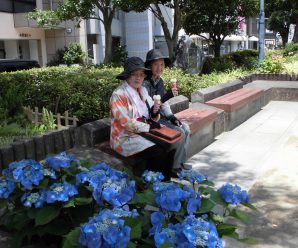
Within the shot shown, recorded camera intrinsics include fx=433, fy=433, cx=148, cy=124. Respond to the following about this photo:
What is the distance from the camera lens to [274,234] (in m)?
3.78

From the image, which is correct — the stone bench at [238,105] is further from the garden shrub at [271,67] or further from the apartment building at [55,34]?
the apartment building at [55,34]

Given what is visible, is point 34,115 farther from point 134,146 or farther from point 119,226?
point 119,226

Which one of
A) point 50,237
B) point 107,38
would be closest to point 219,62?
point 107,38

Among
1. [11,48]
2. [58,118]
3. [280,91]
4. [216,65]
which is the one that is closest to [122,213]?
[58,118]

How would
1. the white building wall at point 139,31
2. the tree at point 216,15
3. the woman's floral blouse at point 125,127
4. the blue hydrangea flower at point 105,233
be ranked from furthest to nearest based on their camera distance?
the white building wall at point 139,31
the tree at point 216,15
the woman's floral blouse at point 125,127
the blue hydrangea flower at point 105,233

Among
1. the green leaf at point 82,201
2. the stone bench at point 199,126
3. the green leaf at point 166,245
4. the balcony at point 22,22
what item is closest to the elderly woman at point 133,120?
the stone bench at point 199,126

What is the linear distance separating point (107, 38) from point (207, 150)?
13177mm

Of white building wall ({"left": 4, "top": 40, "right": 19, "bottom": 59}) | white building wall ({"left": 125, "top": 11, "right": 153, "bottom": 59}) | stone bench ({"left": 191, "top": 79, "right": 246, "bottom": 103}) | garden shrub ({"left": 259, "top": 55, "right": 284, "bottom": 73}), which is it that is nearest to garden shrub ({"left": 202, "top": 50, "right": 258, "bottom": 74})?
garden shrub ({"left": 259, "top": 55, "right": 284, "bottom": 73})

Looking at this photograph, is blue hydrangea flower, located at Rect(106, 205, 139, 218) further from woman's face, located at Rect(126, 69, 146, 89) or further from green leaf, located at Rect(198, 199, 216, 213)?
woman's face, located at Rect(126, 69, 146, 89)

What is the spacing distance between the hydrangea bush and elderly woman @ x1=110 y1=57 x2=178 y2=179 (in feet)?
5.99

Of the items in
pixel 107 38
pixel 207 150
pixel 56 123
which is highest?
pixel 107 38

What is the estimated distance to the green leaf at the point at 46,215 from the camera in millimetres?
2199

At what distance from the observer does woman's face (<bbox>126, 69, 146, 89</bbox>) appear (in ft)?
15.0

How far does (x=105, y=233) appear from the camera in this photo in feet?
5.90
